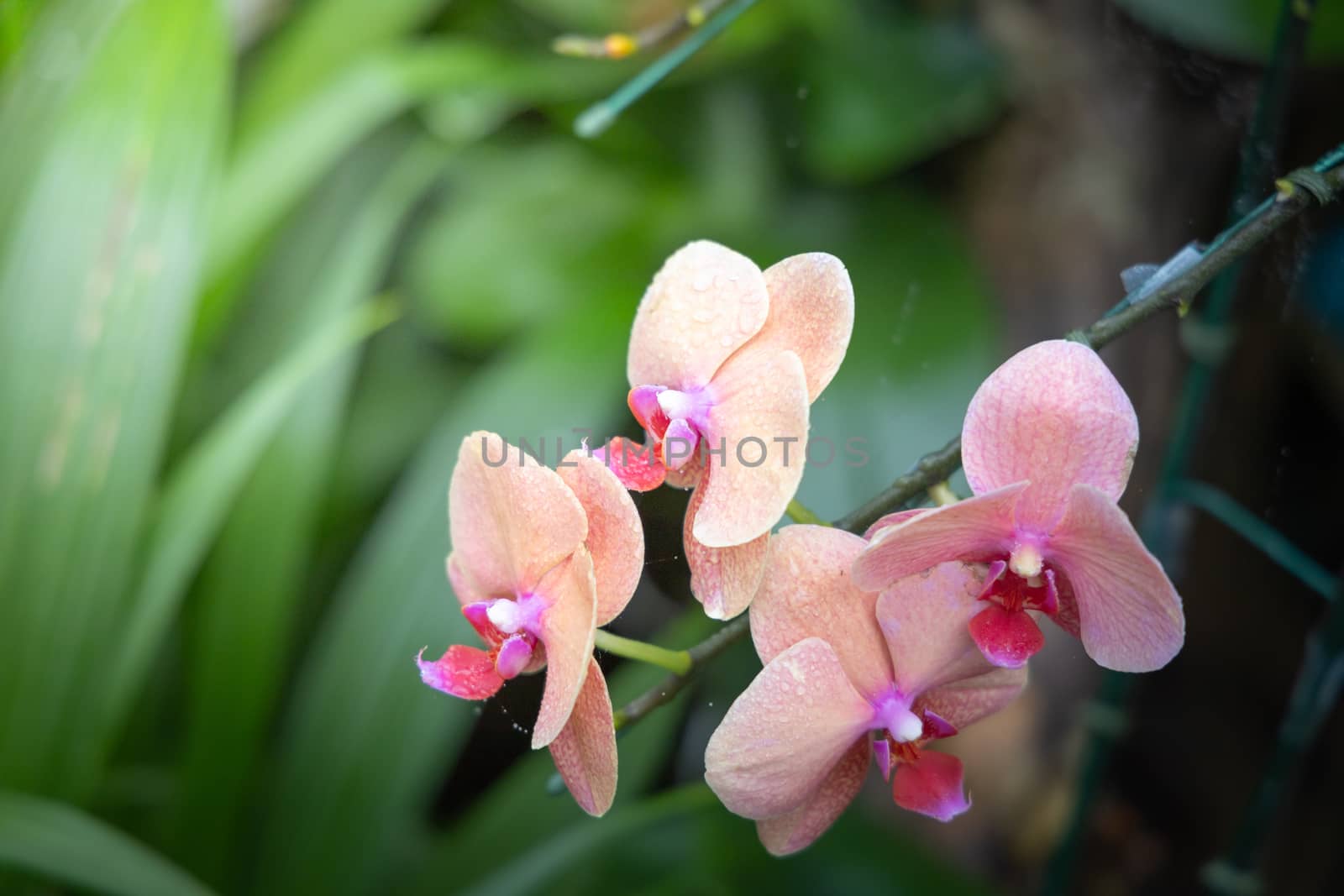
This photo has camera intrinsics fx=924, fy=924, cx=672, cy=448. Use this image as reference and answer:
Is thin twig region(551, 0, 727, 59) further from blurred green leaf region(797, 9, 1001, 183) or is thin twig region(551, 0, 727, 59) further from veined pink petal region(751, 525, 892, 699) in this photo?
blurred green leaf region(797, 9, 1001, 183)

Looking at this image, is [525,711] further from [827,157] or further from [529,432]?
[827,157]

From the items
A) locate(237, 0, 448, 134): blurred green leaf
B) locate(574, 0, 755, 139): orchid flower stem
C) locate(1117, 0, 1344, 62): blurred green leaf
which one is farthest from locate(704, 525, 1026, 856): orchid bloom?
locate(237, 0, 448, 134): blurred green leaf

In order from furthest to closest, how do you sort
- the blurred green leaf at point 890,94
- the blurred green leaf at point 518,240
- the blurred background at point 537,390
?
the blurred green leaf at point 518,240 → the blurred green leaf at point 890,94 → the blurred background at point 537,390

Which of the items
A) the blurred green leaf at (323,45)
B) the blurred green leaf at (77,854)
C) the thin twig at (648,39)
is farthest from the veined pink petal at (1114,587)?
the blurred green leaf at (323,45)

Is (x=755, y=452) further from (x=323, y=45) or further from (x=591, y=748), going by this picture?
(x=323, y=45)

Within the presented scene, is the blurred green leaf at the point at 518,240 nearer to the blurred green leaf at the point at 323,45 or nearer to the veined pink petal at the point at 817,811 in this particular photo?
the blurred green leaf at the point at 323,45

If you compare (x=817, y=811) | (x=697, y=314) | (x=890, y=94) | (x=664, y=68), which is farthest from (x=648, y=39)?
(x=890, y=94)
